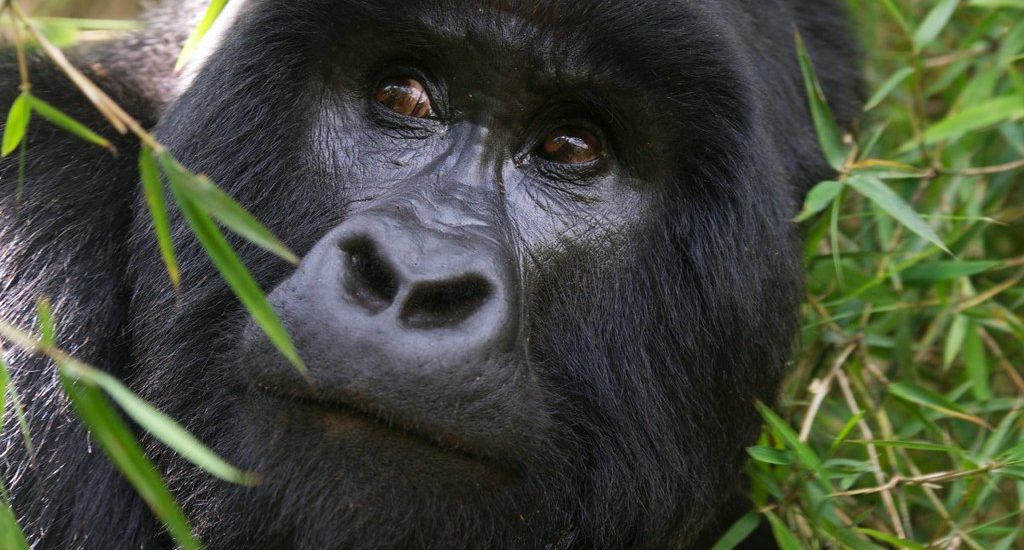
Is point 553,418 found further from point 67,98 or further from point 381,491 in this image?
point 67,98

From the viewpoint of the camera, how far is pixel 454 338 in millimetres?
2342

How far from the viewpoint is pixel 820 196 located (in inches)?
Answer: 125

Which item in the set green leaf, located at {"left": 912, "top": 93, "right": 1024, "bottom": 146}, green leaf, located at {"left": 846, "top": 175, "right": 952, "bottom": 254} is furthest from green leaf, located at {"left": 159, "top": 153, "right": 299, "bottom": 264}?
green leaf, located at {"left": 912, "top": 93, "right": 1024, "bottom": 146}

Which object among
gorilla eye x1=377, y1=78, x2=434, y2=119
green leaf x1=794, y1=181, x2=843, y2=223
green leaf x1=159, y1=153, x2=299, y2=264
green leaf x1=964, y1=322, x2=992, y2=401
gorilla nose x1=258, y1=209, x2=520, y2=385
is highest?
green leaf x1=159, y1=153, x2=299, y2=264

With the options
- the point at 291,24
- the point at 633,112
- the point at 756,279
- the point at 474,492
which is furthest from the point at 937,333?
the point at 291,24

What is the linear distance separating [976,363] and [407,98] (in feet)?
6.87

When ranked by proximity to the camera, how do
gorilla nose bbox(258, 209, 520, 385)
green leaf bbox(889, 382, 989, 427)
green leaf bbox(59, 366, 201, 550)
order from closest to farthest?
green leaf bbox(59, 366, 201, 550) → gorilla nose bbox(258, 209, 520, 385) → green leaf bbox(889, 382, 989, 427)

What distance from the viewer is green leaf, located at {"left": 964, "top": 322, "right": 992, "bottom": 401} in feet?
→ 12.5

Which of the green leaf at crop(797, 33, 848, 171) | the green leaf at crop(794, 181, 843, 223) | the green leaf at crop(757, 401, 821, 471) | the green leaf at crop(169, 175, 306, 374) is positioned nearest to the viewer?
the green leaf at crop(169, 175, 306, 374)

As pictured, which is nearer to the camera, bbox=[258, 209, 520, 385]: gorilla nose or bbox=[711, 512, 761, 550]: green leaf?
Result: bbox=[258, 209, 520, 385]: gorilla nose

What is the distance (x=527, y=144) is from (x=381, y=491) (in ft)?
3.00

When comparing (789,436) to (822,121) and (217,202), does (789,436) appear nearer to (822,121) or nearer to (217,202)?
(822,121)

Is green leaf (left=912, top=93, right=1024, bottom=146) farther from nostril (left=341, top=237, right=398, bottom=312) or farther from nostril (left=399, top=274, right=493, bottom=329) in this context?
nostril (left=341, top=237, right=398, bottom=312)

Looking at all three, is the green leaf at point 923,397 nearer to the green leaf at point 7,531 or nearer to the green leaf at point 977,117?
the green leaf at point 977,117
